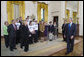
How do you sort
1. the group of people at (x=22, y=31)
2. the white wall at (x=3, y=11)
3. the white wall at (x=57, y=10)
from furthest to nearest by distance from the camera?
the white wall at (x=57, y=10) < the white wall at (x=3, y=11) < the group of people at (x=22, y=31)

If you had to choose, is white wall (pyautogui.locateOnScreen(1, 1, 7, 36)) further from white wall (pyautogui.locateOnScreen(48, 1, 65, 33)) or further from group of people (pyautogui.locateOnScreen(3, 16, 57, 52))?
white wall (pyautogui.locateOnScreen(48, 1, 65, 33))

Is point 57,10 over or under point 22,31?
over

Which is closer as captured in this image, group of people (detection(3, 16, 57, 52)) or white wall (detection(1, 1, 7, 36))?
group of people (detection(3, 16, 57, 52))

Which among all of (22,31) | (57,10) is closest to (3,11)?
(22,31)

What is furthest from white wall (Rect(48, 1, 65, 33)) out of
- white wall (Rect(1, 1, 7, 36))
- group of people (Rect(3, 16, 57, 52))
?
white wall (Rect(1, 1, 7, 36))

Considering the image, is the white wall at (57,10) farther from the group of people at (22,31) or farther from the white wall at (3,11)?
the white wall at (3,11)

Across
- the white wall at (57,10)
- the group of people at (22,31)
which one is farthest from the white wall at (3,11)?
the white wall at (57,10)

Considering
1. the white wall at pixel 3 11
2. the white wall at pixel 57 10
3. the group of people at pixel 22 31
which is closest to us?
the group of people at pixel 22 31

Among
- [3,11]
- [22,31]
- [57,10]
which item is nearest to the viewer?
[22,31]

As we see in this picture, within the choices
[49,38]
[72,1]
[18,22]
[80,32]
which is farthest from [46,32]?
[72,1]

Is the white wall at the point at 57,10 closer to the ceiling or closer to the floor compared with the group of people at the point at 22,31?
closer to the ceiling

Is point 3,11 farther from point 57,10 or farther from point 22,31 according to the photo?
point 57,10

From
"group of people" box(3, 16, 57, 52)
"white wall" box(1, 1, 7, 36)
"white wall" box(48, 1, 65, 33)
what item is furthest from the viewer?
"white wall" box(48, 1, 65, 33)

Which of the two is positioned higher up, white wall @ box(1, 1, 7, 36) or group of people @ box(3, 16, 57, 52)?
white wall @ box(1, 1, 7, 36)
